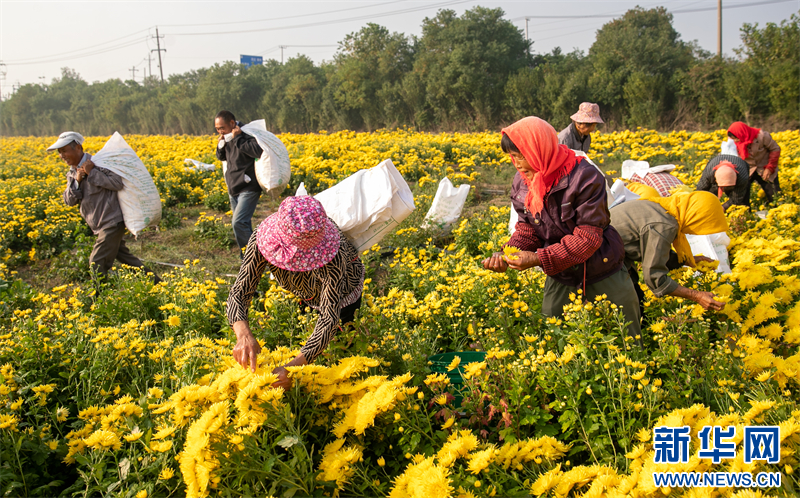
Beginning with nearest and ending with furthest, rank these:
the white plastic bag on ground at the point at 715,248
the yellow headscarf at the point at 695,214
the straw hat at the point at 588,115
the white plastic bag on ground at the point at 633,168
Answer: the yellow headscarf at the point at 695,214 < the white plastic bag on ground at the point at 715,248 < the white plastic bag on ground at the point at 633,168 < the straw hat at the point at 588,115

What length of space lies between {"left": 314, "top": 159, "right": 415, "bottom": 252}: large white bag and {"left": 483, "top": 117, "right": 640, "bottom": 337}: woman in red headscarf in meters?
0.67

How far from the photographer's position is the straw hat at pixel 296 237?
2023mm

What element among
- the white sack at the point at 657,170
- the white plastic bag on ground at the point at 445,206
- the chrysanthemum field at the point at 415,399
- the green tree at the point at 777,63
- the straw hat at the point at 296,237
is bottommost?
the chrysanthemum field at the point at 415,399

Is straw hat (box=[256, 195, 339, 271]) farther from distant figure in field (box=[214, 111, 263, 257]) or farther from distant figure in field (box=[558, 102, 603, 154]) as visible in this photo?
distant figure in field (box=[558, 102, 603, 154])

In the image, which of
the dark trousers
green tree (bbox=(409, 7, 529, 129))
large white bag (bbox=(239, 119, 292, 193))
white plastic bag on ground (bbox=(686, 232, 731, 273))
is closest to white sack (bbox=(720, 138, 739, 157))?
white plastic bag on ground (bbox=(686, 232, 731, 273))

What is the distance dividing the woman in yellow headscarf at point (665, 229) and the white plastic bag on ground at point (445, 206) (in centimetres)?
343

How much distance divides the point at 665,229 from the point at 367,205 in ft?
5.08

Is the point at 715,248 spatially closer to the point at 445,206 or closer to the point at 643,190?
the point at 643,190

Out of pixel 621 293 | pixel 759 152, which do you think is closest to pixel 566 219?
pixel 621 293

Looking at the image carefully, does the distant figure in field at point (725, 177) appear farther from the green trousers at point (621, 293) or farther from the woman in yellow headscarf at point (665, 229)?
the green trousers at point (621, 293)

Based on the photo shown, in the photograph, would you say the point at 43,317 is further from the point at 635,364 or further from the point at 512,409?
the point at 635,364

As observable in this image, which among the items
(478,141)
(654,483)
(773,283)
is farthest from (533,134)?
(478,141)

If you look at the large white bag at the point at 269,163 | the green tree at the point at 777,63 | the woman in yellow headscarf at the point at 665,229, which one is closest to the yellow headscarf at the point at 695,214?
the woman in yellow headscarf at the point at 665,229

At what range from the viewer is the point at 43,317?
10.5ft
